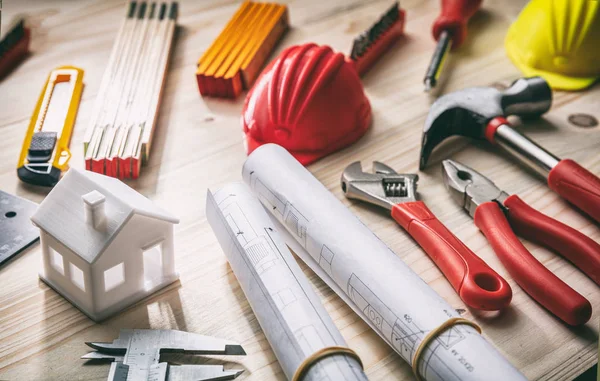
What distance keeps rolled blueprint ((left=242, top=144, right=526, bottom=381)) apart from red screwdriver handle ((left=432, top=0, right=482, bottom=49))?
53 centimetres

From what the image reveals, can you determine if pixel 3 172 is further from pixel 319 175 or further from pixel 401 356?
pixel 401 356

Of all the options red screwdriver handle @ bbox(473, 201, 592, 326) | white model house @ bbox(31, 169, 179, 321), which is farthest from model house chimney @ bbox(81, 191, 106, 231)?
red screwdriver handle @ bbox(473, 201, 592, 326)

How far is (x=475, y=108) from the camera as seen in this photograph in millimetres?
928

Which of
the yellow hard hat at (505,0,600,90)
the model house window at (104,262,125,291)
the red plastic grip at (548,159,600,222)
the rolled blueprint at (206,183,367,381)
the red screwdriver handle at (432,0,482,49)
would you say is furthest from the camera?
the red screwdriver handle at (432,0,482,49)

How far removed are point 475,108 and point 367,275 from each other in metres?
0.40

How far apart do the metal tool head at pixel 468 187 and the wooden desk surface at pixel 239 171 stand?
24 mm

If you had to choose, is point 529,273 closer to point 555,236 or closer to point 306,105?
point 555,236

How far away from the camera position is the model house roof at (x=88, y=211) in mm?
621

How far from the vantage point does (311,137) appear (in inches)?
35.9

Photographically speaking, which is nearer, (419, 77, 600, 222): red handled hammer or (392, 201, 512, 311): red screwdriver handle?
(392, 201, 512, 311): red screwdriver handle

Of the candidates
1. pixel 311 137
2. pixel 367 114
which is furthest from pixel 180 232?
pixel 367 114

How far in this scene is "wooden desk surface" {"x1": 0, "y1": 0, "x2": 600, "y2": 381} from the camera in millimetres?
658

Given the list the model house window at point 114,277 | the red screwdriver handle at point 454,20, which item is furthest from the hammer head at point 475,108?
the model house window at point 114,277

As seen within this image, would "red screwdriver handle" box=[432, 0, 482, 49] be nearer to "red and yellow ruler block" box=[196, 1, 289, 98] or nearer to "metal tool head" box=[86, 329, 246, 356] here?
"red and yellow ruler block" box=[196, 1, 289, 98]
